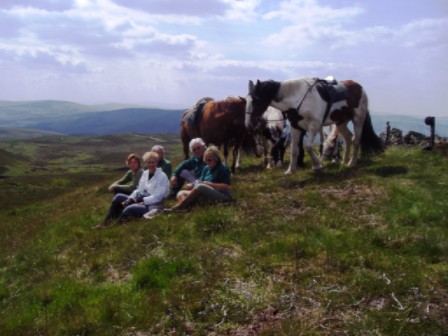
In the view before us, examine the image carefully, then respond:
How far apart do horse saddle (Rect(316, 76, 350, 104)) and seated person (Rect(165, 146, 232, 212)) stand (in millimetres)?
5800

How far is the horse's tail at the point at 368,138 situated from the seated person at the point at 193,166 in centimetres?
792

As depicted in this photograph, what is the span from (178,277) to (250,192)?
641 cm

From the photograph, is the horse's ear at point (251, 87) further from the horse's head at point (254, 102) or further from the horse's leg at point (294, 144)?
the horse's leg at point (294, 144)

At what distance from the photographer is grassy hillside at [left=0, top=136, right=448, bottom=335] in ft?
21.4

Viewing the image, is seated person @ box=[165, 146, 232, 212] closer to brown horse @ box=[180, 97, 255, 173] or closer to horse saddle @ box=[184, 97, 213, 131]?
brown horse @ box=[180, 97, 255, 173]

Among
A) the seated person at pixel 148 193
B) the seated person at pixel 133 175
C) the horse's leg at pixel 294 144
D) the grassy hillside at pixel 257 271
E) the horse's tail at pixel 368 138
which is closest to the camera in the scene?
the grassy hillside at pixel 257 271

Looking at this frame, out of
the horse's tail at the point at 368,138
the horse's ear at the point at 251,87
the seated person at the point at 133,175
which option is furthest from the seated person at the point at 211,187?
the horse's tail at the point at 368,138

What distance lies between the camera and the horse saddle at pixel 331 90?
1612cm

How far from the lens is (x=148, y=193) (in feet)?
41.8

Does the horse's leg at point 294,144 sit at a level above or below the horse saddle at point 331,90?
below

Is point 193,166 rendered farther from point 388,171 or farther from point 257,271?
point 388,171

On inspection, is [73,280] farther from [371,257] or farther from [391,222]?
[391,222]

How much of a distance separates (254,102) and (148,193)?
5.60 m

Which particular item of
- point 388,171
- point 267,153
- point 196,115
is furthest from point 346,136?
point 196,115
